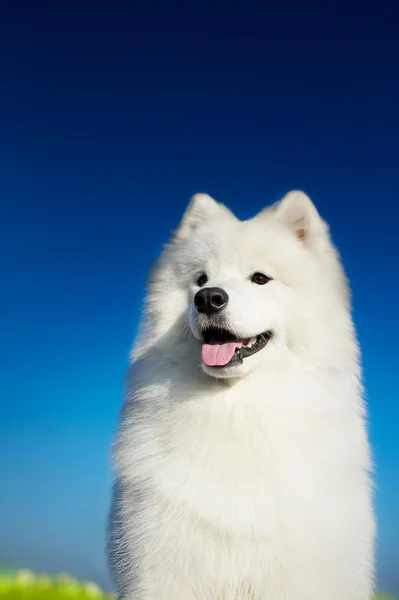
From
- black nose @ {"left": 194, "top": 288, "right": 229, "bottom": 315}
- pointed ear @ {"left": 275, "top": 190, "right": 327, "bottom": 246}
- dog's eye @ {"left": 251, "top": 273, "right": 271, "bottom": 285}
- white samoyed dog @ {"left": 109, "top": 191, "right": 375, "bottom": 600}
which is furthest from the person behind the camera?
pointed ear @ {"left": 275, "top": 190, "right": 327, "bottom": 246}

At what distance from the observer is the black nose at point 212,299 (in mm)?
3846

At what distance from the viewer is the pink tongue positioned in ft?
12.7

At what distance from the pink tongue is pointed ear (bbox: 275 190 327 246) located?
1.09m

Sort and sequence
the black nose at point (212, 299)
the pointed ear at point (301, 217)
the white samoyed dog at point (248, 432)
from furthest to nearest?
the pointed ear at point (301, 217), the black nose at point (212, 299), the white samoyed dog at point (248, 432)

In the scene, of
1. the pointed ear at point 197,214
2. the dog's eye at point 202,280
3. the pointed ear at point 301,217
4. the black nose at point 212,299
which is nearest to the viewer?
the black nose at point 212,299

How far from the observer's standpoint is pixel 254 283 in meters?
4.19

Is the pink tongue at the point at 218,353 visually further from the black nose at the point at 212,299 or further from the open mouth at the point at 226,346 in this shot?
the black nose at the point at 212,299

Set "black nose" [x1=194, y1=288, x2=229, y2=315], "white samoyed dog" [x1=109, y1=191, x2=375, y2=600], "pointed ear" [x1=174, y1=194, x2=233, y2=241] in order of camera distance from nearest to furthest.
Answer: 1. "white samoyed dog" [x1=109, y1=191, x2=375, y2=600]
2. "black nose" [x1=194, y1=288, x2=229, y2=315]
3. "pointed ear" [x1=174, y1=194, x2=233, y2=241]

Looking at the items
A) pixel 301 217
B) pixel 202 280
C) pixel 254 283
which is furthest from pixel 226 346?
pixel 301 217

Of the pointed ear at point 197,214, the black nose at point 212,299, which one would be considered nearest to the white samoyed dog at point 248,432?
the black nose at point 212,299

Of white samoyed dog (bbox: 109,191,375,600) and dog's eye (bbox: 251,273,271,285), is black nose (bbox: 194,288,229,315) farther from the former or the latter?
dog's eye (bbox: 251,273,271,285)

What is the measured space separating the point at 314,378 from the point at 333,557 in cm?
108

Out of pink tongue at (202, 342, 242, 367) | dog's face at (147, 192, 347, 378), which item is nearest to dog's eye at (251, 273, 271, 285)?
dog's face at (147, 192, 347, 378)

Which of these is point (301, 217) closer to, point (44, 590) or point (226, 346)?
point (226, 346)
